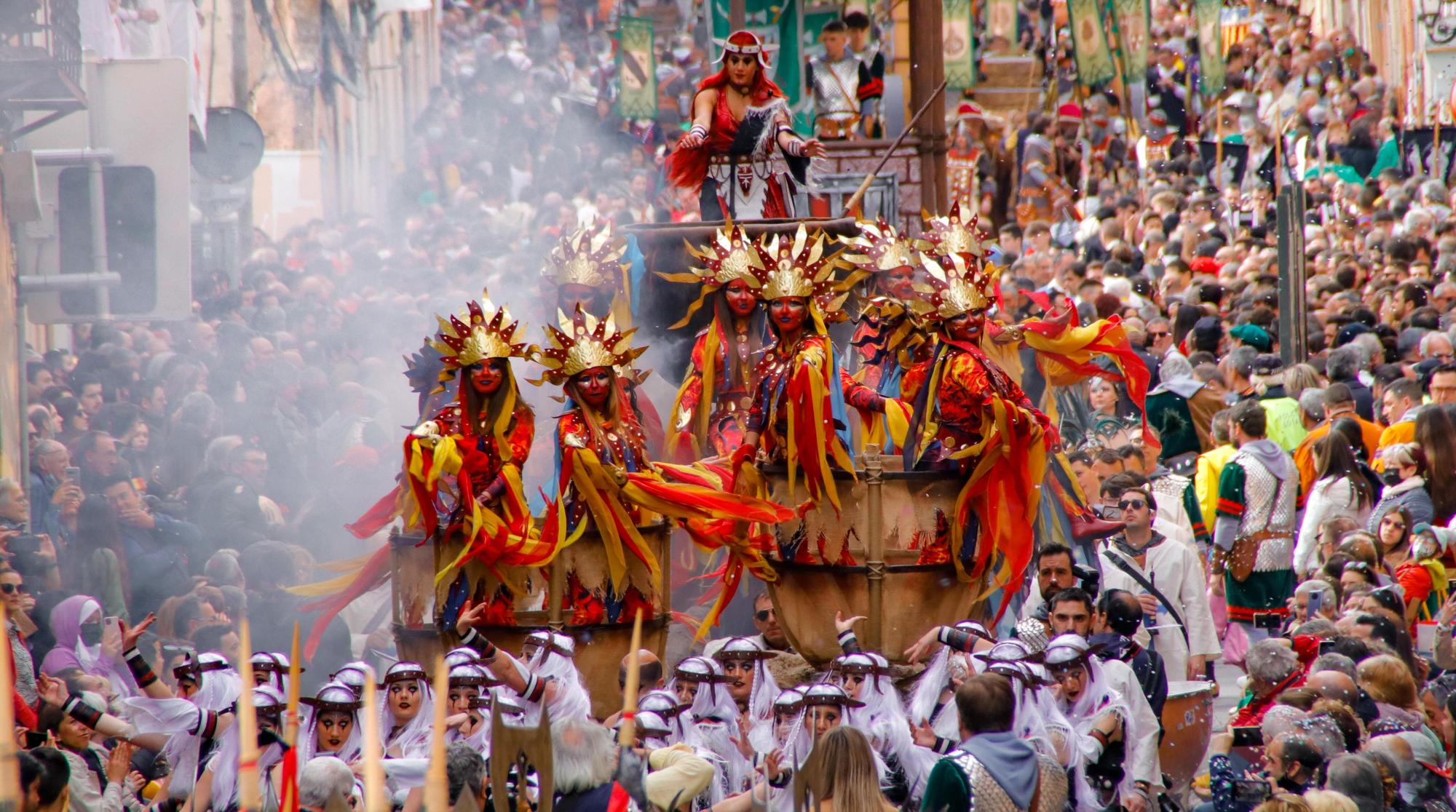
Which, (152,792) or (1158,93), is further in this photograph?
(1158,93)

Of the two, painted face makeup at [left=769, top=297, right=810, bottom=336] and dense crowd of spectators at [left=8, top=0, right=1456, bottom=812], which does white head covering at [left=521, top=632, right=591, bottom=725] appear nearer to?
dense crowd of spectators at [left=8, top=0, right=1456, bottom=812]

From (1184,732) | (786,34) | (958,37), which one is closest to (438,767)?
(1184,732)

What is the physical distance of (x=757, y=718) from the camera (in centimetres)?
726

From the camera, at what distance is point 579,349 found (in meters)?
7.82

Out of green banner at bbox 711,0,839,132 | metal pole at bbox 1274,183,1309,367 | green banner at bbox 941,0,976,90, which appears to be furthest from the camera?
green banner at bbox 941,0,976,90

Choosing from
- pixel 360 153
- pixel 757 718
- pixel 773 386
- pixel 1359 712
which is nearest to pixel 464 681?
pixel 757 718

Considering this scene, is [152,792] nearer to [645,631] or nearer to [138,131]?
[645,631]

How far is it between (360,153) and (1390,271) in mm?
18714

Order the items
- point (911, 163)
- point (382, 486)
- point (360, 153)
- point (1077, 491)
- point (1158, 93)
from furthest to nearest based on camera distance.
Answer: point (360, 153), point (1158, 93), point (911, 163), point (382, 486), point (1077, 491)

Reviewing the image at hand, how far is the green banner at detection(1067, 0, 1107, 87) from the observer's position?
1959cm

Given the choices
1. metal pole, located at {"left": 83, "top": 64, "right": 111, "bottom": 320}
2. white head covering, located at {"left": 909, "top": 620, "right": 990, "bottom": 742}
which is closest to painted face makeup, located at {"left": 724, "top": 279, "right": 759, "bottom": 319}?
white head covering, located at {"left": 909, "top": 620, "right": 990, "bottom": 742}

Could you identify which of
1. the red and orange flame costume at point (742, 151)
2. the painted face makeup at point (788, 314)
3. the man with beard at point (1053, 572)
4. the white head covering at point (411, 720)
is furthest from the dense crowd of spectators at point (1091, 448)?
the painted face makeup at point (788, 314)

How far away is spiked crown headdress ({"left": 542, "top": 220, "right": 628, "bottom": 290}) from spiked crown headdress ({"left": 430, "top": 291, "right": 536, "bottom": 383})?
5.75 feet

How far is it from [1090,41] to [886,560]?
12816 millimetres
